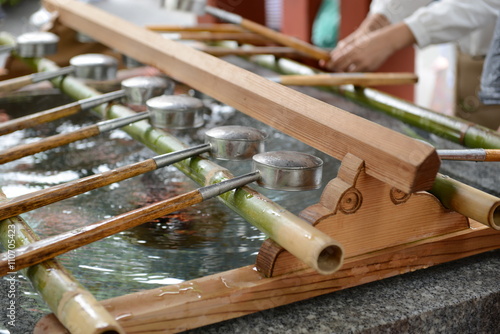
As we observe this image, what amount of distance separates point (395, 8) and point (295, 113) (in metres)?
2.13

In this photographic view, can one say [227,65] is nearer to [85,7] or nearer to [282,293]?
[282,293]

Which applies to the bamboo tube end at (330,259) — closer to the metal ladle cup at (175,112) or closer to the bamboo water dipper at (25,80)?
the metal ladle cup at (175,112)

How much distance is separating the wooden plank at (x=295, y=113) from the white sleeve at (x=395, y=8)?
1.46m

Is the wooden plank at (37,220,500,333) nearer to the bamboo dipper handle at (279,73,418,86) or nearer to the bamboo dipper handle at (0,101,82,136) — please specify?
the bamboo dipper handle at (0,101,82,136)

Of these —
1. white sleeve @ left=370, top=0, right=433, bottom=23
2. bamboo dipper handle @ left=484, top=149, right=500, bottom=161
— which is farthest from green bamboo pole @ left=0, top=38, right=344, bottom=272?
white sleeve @ left=370, top=0, right=433, bottom=23

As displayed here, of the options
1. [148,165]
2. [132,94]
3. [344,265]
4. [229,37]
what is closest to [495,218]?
[344,265]

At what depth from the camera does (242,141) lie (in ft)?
4.57

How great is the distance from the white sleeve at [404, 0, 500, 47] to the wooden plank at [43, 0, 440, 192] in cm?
130

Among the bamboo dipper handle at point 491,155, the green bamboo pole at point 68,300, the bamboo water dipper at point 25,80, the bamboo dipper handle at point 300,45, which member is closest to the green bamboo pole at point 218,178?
the bamboo water dipper at point 25,80

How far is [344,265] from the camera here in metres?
1.18

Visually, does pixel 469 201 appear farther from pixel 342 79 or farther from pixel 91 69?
pixel 91 69

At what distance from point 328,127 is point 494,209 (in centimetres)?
35

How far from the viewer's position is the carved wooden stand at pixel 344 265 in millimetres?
1047

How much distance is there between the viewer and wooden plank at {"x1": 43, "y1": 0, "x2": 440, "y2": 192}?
3.41 feet
